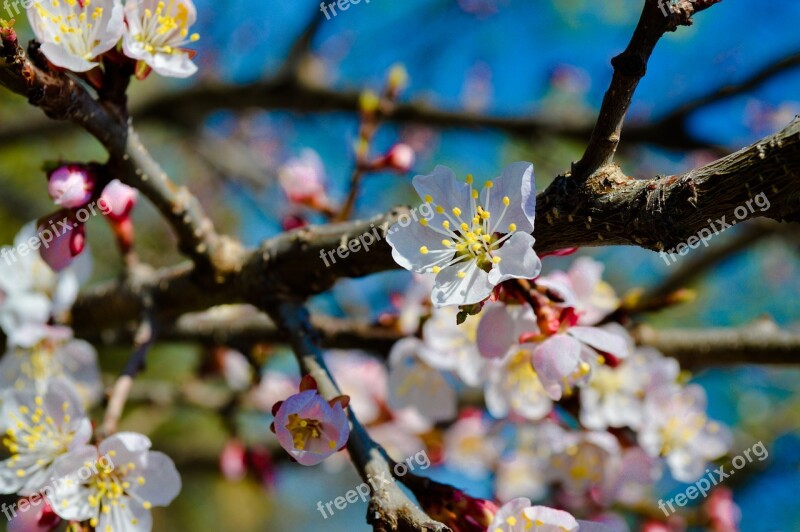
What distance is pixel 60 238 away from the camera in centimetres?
141

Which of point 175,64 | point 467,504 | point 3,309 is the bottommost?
point 467,504

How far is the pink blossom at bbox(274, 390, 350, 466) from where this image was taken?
1125mm

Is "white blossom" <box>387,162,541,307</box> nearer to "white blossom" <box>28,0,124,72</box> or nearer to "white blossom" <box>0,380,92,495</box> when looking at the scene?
"white blossom" <box>28,0,124,72</box>

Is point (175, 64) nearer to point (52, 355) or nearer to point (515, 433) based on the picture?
point (52, 355)

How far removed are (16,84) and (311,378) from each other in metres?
0.68

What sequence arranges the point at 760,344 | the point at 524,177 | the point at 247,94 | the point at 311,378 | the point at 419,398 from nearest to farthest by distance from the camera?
the point at 524,177 → the point at 311,378 → the point at 760,344 → the point at 419,398 → the point at 247,94

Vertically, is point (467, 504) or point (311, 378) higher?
point (311, 378)

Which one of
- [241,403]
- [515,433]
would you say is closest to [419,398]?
[515,433]

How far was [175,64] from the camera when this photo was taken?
4.38 feet

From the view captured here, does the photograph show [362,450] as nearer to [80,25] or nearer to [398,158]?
[80,25]

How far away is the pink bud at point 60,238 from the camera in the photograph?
1.37 metres

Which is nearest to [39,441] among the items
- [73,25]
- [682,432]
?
[73,25]

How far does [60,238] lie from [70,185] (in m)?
0.18

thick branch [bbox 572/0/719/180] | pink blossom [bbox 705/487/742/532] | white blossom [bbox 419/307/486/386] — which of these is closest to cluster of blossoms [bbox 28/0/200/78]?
thick branch [bbox 572/0/719/180]
